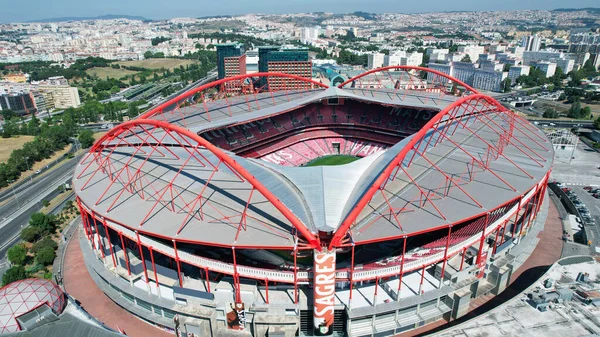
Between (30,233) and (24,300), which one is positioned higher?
(24,300)

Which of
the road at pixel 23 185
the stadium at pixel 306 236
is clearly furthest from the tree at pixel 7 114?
the stadium at pixel 306 236

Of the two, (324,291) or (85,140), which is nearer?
(324,291)

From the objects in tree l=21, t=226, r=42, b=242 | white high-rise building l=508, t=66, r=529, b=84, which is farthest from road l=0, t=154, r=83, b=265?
white high-rise building l=508, t=66, r=529, b=84

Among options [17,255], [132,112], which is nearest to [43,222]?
[17,255]

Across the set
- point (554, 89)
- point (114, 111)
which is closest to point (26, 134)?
point (114, 111)

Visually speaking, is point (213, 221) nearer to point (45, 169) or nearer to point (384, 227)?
point (384, 227)

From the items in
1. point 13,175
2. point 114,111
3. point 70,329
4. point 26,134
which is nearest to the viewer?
point 70,329

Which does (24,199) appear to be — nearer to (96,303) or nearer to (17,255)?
(17,255)
